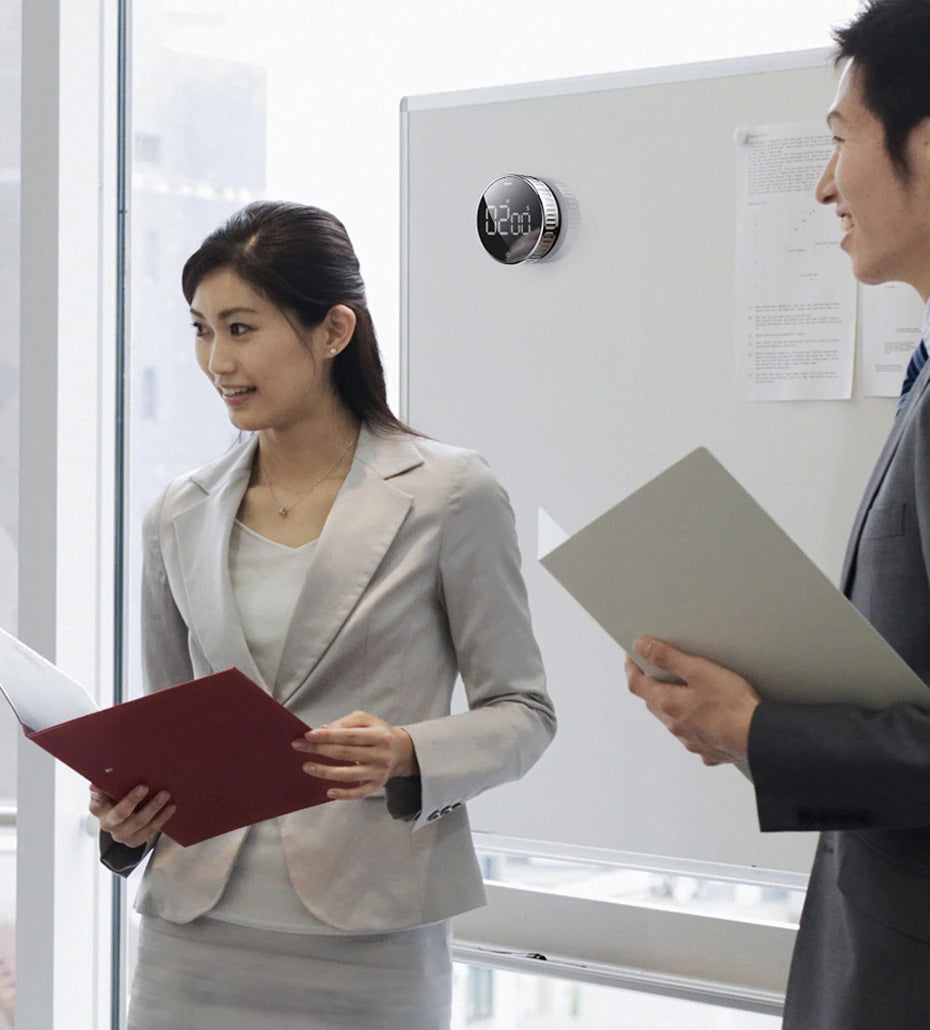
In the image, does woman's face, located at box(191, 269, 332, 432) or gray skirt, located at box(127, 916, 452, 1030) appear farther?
woman's face, located at box(191, 269, 332, 432)

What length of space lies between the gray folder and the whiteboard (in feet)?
2.64

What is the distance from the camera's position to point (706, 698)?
113 centimetres

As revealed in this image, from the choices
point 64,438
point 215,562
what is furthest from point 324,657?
point 64,438

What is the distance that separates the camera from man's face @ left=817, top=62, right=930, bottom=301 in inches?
47.8

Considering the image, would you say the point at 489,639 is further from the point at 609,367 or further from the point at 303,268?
the point at 609,367

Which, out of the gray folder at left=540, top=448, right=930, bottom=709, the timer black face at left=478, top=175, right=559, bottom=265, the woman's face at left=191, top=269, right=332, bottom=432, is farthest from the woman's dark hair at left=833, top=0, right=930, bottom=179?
the timer black face at left=478, top=175, right=559, bottom=265

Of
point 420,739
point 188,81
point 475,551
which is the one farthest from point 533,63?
point 420,739

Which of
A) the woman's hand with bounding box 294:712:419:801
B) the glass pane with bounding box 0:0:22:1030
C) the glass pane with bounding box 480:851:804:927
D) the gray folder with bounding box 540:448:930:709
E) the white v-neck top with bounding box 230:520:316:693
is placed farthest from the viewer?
the glass pane with bounding box 0:0:22:1030

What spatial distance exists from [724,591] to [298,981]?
0.73 meters

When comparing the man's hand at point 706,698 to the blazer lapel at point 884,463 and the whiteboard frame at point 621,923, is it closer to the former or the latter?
the blazer lapel at point 884,463

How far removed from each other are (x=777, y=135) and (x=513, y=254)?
42cm

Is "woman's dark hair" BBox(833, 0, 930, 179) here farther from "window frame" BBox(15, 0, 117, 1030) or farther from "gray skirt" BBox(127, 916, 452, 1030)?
"window frame" BBox(15, 0, 117, 1030)

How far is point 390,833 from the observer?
1540 millimetres

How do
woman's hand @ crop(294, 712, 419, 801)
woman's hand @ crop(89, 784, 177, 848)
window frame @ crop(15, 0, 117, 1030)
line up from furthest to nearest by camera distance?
window frame @ crop(15, 0, 117, 1030)
woman's hand @ crop(89, 784, 177, 848)
woman's hand @ crop(294, 712, 419, 801)
